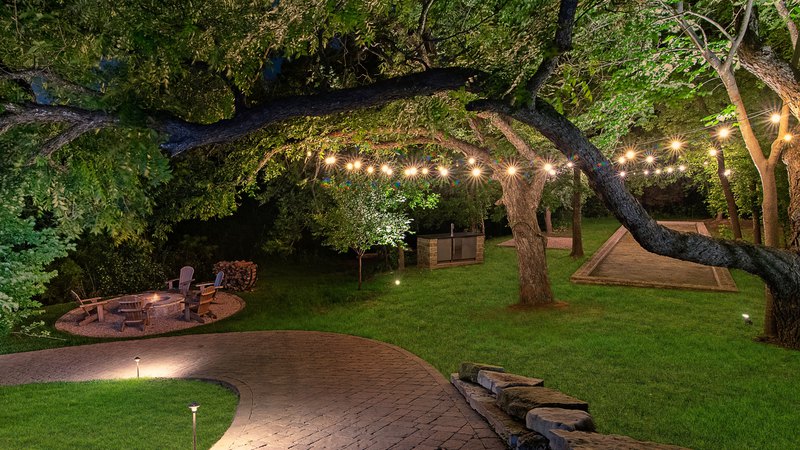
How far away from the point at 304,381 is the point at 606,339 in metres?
6.34

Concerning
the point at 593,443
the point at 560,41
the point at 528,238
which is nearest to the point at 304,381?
the point at 593,443

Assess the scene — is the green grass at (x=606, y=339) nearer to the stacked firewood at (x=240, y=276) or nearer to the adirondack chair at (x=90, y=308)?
the stacked firewood at (x=240, y=276)

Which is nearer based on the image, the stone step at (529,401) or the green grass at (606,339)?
the stone step at (529,401)

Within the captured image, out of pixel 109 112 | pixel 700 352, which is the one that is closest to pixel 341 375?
pixel 109 112

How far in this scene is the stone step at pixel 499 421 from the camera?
15.1ft

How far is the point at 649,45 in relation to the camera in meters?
9.22

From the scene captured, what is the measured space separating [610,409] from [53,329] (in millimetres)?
Result: 14082

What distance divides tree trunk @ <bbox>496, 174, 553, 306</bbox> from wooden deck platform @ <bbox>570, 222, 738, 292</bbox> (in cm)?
402

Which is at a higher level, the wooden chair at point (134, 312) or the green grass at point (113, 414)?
the wooden chair at point (134, 312)

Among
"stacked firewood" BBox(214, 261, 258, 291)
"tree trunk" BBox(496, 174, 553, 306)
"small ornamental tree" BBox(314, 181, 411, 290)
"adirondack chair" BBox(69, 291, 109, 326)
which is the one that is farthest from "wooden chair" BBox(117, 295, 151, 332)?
"tree trunk" BBox(496, 174, 553, 306)

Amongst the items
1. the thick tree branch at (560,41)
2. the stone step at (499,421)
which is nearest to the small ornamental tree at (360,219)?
the stone step at (499,421)

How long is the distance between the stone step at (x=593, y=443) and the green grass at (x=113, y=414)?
421 cm

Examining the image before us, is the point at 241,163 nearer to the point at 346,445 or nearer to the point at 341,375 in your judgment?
the point at 341,375

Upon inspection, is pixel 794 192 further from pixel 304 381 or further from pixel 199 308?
pixel 199 308
